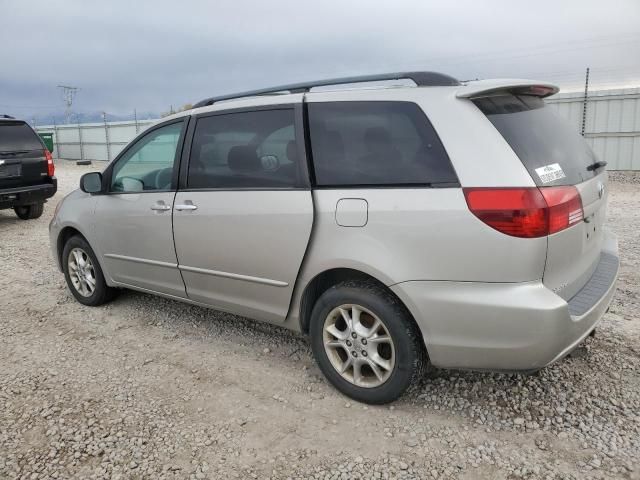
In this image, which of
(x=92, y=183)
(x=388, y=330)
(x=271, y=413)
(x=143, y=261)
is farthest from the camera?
(x=92, y=183)

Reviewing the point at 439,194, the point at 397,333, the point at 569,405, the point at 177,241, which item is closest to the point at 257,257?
the point at 177,241

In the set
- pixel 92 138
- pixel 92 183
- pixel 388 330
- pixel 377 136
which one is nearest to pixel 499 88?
pixel 377 136

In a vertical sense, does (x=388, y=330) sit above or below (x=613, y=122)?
below

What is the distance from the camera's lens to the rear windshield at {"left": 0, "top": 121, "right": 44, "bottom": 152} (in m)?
8.45

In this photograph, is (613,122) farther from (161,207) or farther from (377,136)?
(161,207)

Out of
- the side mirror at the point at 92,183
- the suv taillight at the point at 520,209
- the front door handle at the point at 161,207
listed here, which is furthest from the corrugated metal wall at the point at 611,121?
the suv taillight at the point at 520,209

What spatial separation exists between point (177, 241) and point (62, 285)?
249 centimetres

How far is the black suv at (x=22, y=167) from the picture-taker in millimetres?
8414

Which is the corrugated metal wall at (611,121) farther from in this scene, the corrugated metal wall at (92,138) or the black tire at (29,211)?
the corrugated metal wall at (92,138)

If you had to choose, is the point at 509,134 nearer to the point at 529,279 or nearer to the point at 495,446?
the point at 529,279

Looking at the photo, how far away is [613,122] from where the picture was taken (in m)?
14.1

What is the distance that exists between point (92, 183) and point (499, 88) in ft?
10.7

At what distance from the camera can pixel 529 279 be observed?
97.4 inches

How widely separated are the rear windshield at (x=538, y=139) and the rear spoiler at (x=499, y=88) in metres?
0.03
